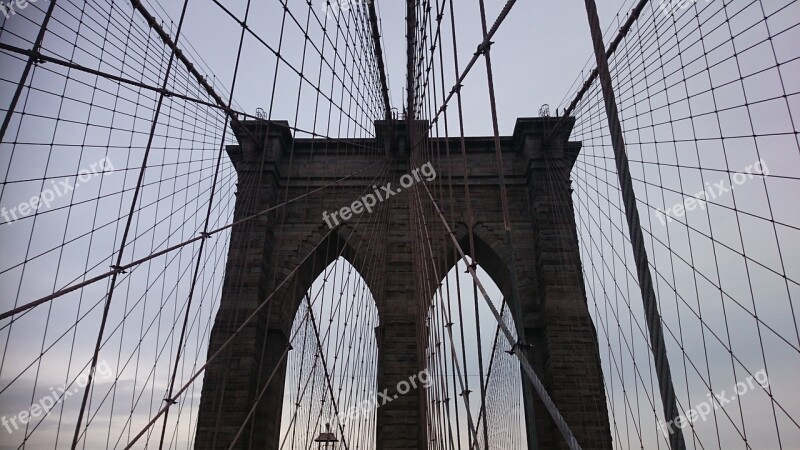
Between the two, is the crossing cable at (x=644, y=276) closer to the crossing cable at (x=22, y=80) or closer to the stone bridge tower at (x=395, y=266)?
the crossing cable at (x=22, y=80)

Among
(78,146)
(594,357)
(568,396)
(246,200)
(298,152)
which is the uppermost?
(298,152)

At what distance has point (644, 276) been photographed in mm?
1914

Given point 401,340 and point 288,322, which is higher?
point 288,322

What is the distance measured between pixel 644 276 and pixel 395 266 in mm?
10912

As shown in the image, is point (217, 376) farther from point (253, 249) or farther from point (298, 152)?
point (298, 152)

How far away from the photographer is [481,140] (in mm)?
14344

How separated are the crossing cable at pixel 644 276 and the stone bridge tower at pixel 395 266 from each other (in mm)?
7252

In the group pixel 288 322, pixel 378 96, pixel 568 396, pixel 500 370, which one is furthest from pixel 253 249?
pixel 500 370

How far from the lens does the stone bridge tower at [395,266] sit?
35.9ft

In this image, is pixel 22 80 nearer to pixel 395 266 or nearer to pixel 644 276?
pixel 644 276

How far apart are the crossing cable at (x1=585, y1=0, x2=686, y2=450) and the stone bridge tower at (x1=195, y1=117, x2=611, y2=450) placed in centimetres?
725

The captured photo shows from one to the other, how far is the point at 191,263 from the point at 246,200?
301 cm

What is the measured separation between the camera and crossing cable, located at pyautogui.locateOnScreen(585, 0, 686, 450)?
183cm

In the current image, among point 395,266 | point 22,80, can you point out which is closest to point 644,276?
point 22,80
